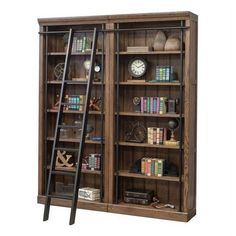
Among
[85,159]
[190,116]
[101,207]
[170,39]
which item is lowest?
[101,207]

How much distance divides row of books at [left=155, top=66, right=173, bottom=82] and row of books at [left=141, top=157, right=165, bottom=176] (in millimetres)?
1070

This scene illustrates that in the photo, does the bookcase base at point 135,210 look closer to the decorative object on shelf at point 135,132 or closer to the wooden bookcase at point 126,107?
the wooden bookcase at point 126,107

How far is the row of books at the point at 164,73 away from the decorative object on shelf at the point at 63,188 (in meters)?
2.04

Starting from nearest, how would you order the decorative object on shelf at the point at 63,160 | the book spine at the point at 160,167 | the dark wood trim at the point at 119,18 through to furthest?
the dark wood trim at the point at 119,18 < the book spine at the point at 160,167 < the decorative object on shelf at the point at 63,160

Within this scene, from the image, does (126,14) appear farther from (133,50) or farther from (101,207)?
(101,207)

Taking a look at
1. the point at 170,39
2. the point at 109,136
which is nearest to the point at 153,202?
the point at 109,136

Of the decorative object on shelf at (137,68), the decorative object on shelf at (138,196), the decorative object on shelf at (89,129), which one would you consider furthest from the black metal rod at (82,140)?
the decorative object on shelf at (138,196)

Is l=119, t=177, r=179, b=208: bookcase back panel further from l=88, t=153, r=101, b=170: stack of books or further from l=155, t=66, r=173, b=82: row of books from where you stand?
l=155, t=66, r=173, b=82: row of books

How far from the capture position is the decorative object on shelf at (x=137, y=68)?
7.11m

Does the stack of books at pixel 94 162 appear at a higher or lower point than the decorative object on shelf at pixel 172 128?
lower

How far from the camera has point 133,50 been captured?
7.03 meters

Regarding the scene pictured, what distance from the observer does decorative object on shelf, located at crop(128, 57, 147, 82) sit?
7.11m

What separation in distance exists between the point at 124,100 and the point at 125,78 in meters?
0.31

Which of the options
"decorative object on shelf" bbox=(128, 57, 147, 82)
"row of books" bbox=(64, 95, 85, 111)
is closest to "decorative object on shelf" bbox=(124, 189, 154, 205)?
"row of books" bbox=(64, 95, 85, 111)
